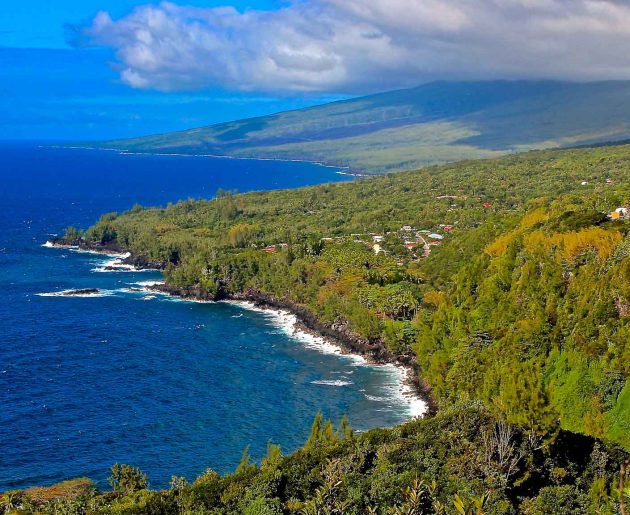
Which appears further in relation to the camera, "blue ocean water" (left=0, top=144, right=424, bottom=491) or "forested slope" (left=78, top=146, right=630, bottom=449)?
"blue ocean water" (left=0, top=144, right=424, bottom=491)

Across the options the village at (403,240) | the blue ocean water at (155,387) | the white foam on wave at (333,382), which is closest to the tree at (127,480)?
the blue ocean water at (155,387)

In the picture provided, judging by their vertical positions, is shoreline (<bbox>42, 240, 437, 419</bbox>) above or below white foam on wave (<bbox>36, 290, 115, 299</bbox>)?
below

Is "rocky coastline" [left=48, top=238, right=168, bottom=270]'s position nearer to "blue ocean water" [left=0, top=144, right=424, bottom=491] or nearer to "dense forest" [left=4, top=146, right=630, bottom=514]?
"dense forest" [left=4, top=146, right=630, bottom=514]

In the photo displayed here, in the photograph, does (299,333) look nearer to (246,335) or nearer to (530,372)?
(246,335)

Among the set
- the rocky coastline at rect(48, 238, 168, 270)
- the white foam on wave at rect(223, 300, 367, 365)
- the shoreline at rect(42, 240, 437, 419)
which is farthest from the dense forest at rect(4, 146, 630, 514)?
the rocky coastline at rect(48, 238, 168, 270)

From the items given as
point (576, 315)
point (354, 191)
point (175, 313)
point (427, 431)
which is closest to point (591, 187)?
point (354, 191)

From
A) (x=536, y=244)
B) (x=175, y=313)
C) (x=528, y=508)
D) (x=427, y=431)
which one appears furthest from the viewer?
(x=175, y=313)

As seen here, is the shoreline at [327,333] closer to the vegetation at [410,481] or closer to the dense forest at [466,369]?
the dense forest at [466,369]

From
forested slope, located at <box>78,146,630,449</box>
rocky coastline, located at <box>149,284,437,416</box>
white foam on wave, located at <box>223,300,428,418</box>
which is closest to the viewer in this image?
forested slope, located at <box>78,146,630,449</box>
